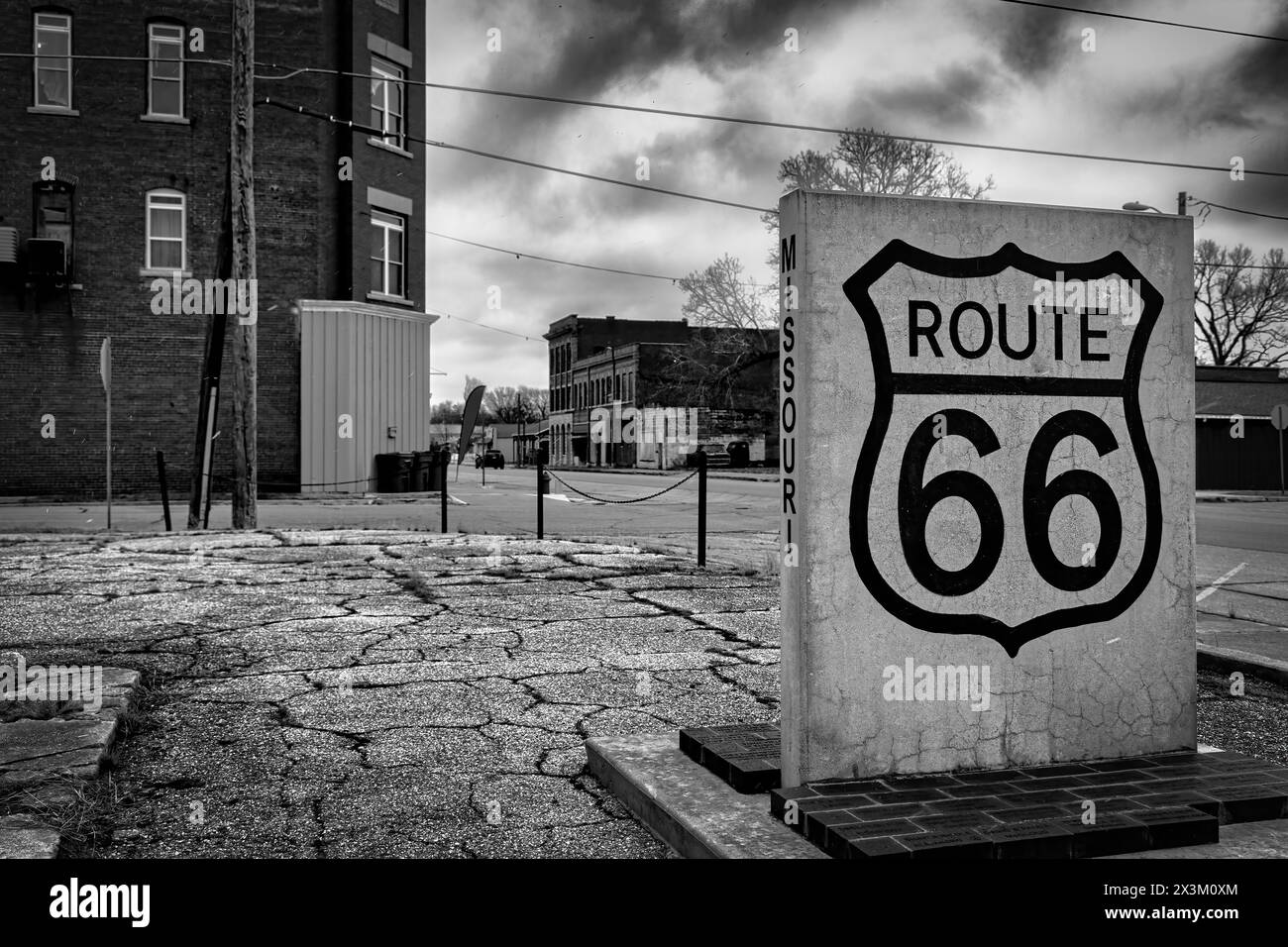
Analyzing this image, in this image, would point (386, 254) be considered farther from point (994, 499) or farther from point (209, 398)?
point (994, 499)

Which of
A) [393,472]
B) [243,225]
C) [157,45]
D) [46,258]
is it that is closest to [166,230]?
[46,258]

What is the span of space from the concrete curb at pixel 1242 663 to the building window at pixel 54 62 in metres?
24.4

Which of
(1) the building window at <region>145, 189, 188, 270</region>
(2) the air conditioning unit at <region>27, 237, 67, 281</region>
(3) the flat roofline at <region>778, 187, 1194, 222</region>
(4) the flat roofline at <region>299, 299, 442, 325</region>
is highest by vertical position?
(1) the building window at <region>145, 189, 188, 270</region>

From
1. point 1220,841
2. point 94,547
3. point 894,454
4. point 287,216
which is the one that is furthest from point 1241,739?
point 287,216

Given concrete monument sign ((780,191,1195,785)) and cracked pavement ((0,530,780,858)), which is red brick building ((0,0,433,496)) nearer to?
cracked pavement ((0,530,780,858))

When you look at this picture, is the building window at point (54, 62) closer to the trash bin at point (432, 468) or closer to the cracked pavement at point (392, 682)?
the trash bin at point (432, 468)

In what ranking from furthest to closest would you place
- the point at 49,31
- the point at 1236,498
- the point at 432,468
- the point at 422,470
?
the point at 1236,498 → the point at 432,468 → the point at 422,470 → the point at 49,31

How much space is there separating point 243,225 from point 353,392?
9102 millimetres

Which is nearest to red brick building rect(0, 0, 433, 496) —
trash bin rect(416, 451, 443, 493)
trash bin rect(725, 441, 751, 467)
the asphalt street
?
A: trash bin rect(416, 451, 443, 493)

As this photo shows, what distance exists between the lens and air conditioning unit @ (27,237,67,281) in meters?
21.9

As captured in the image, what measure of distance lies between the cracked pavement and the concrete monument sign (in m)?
0.95

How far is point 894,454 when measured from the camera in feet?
11.3

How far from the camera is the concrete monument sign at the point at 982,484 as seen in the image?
11.0 ft

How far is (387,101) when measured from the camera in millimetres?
25031
